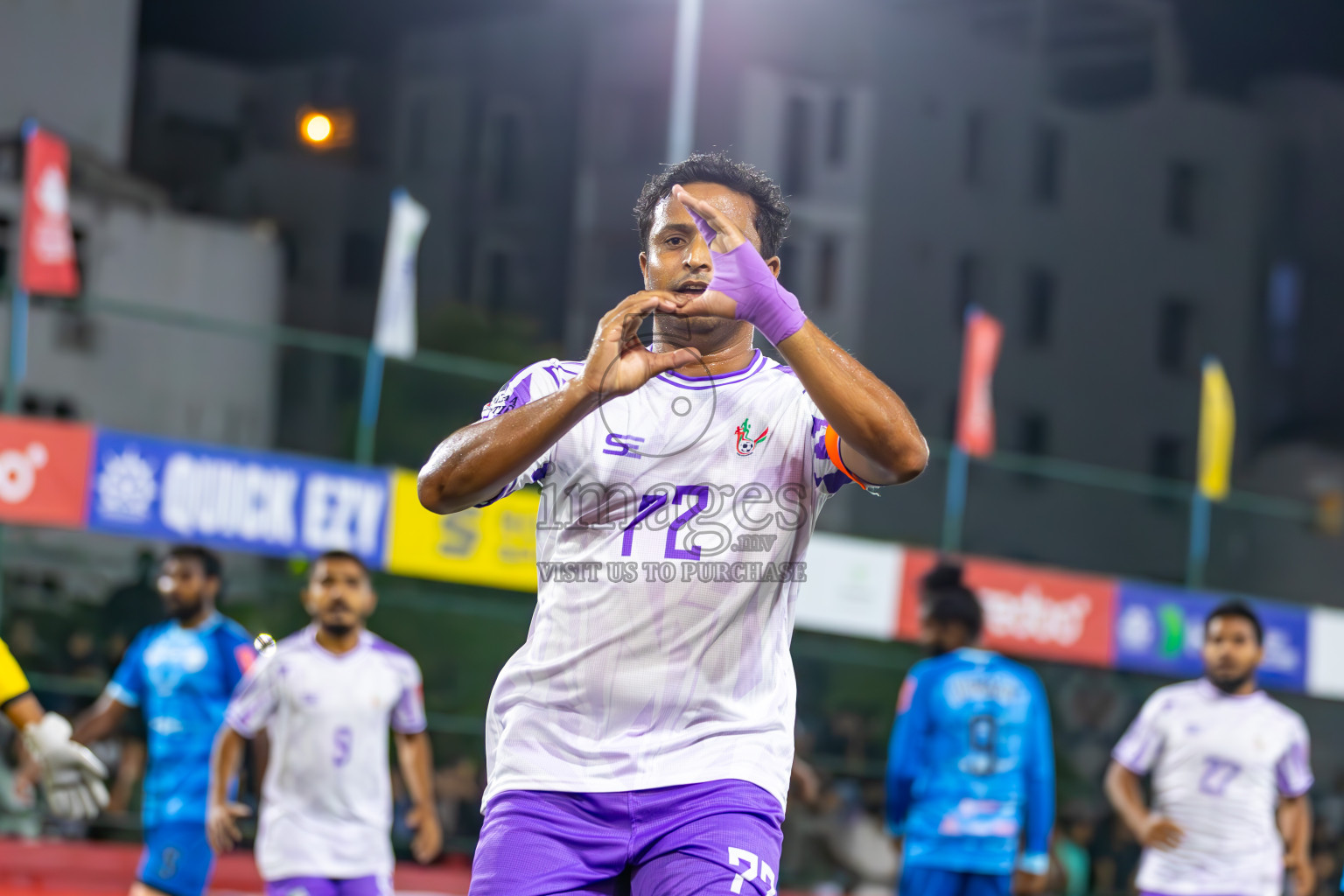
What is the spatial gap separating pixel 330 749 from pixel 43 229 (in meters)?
6.80

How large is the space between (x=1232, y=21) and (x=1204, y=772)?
124 feet

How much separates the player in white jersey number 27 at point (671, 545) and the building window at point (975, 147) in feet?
125

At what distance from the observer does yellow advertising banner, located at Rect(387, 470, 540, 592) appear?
524 inches

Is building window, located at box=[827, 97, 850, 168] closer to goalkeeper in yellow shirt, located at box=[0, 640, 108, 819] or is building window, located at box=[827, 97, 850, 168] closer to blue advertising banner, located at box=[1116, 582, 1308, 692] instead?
blue advertising banner, located at box=[1116, 582, 1308, 692]

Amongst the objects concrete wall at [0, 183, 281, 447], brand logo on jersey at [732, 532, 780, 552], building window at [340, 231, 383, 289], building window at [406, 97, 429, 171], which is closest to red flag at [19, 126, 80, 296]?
concrete wall at [0, 183, 281, 447]

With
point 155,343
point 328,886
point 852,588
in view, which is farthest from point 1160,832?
point 155,343

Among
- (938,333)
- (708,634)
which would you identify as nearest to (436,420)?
(708,634)

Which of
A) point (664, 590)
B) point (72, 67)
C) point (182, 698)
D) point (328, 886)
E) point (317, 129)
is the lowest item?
point (328, 886)

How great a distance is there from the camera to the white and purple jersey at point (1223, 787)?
8344 millimetres

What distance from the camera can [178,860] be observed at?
26.2ft

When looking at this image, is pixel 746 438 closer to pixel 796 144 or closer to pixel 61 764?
pixel 61 764

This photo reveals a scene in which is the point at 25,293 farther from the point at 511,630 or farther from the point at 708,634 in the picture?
the point at 708,634

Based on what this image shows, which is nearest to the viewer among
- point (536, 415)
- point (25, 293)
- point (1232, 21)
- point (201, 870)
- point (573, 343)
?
point (536, 415)

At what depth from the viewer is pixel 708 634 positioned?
3.26 metres
